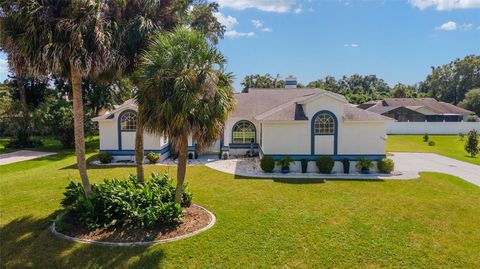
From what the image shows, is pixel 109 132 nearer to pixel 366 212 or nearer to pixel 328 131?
pixel 328 131

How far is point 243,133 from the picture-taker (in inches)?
960

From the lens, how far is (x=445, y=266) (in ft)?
25.9

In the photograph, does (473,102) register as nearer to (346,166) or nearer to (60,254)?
(346,166)

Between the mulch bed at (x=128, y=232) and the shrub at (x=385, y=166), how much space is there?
1210 centimetres

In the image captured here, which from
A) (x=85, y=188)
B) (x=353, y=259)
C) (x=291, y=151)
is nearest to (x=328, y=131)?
(x=291, y=151)

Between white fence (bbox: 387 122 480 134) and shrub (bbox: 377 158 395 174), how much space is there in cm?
2775

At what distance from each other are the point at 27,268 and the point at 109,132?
1463 cm

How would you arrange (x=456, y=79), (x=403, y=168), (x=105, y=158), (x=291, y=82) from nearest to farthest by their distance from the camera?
(x=403, y=168), (x=105, y=158), (x=291, y=82), (x=456, y=79)

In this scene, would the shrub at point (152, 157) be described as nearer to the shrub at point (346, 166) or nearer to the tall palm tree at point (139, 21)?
the tall palm tree at point (139, 21)

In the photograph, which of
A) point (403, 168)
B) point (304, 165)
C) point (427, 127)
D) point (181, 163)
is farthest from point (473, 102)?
point (181, 163)

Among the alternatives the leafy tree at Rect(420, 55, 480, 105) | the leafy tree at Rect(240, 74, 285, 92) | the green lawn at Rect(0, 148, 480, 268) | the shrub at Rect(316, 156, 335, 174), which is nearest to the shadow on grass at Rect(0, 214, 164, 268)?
the green lawn at Rect(0, 148, 480, 268)

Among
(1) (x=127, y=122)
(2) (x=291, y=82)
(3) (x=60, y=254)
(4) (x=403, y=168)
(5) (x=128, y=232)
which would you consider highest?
(2) (x=291, y=82)

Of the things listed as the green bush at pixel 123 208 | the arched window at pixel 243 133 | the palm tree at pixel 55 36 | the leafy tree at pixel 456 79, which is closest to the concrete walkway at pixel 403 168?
the arched window at pixel 243 133

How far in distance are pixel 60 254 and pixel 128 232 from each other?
6.01ft
